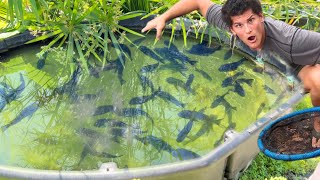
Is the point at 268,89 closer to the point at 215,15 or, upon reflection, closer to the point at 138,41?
the point at 215,15

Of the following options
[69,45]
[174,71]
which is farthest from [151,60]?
[69,45]

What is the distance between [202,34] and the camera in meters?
3.02

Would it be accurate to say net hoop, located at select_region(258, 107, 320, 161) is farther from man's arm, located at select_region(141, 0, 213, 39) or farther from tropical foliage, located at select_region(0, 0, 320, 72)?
tropical foliage, located at select_region(0, 0, 320, 72)

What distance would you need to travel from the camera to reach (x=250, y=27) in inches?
79.2

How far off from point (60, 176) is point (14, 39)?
1573 millimetres

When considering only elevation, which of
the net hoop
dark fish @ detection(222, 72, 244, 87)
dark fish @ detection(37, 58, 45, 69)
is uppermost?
the net hoop

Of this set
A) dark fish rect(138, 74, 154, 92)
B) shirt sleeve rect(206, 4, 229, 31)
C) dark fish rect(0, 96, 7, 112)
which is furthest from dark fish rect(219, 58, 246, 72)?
dark fish rect(0, 96, 7, 112)

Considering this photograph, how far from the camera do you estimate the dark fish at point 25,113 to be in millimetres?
2510

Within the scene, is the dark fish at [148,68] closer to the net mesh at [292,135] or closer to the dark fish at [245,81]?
the dark fish at [245,81]

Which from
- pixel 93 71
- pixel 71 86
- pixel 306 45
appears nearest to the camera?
pixel 306 45

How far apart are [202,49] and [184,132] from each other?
891 millimetres

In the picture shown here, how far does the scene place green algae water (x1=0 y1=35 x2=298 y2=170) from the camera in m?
2.33

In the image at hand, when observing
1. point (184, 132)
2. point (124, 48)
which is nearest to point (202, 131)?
point (184, 132)

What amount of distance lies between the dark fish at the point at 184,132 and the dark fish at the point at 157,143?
8 cm
